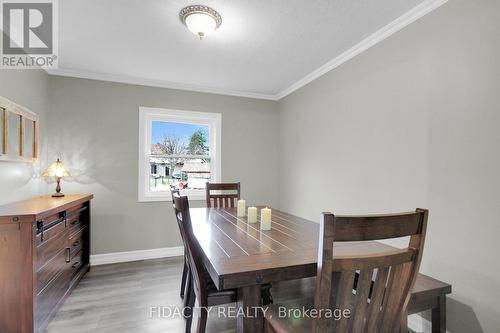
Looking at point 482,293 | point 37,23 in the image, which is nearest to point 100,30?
point 37,23

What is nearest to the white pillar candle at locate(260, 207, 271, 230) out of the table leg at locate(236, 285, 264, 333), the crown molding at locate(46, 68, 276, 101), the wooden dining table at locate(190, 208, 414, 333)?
the wooden dining table at locate(190, 208, 414, 333)

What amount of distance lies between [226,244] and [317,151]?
2.09m

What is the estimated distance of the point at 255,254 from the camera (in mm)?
1316

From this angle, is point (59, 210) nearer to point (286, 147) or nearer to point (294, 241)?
point (294, 241)

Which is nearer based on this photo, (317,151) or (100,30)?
(100,30)

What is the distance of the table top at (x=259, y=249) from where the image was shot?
1.11 m

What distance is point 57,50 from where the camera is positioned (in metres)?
2.61

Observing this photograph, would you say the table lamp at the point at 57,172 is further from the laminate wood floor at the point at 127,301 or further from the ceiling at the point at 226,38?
the ceiling at the point at 226,38

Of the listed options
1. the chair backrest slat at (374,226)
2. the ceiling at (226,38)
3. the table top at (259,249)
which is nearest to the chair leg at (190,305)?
the table top at (259,249)

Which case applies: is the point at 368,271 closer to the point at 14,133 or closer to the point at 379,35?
the point at 379,35

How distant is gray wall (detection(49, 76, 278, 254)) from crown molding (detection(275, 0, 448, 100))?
1.60 meters

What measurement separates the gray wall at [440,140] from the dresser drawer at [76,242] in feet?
9.19

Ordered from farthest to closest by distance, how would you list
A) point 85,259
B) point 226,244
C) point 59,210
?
point 85,259 → point 59,210 → point 226,244

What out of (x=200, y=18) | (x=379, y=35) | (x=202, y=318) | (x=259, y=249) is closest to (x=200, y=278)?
(x=202, y=318)
